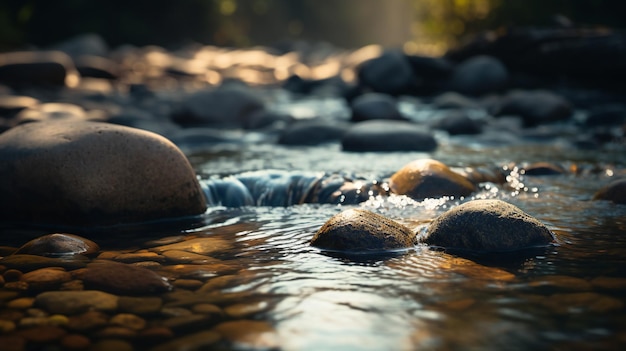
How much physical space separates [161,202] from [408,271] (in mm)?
2043

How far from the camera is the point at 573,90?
50.3ft

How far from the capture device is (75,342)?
2629 millimetres

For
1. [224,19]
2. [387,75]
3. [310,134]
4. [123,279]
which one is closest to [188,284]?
[123,279]

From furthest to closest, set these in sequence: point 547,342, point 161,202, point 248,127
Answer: point 248,127, point 161,202, point 547,342

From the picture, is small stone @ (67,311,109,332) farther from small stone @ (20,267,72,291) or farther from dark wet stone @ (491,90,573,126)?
dark wet stone @ (491,90,573,126)

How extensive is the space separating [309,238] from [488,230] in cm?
102

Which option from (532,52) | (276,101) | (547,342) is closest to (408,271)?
(547,342)

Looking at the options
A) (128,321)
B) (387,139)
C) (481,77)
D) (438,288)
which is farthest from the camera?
(481,77)

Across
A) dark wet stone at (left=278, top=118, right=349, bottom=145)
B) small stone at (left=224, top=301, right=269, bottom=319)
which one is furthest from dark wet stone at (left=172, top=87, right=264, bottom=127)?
small stone at (left=224, top=301, right=269, bottom=319)

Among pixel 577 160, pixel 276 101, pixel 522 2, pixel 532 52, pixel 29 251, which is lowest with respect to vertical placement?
pixel 29 251

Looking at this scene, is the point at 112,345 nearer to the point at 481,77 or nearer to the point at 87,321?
the point at 87,321

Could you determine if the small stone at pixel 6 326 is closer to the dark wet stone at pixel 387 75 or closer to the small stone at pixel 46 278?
the small stone at pixel 46 278

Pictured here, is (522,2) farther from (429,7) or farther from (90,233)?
(90,233)

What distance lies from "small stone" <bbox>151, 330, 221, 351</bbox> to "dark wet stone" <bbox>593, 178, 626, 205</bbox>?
3.49 meters
